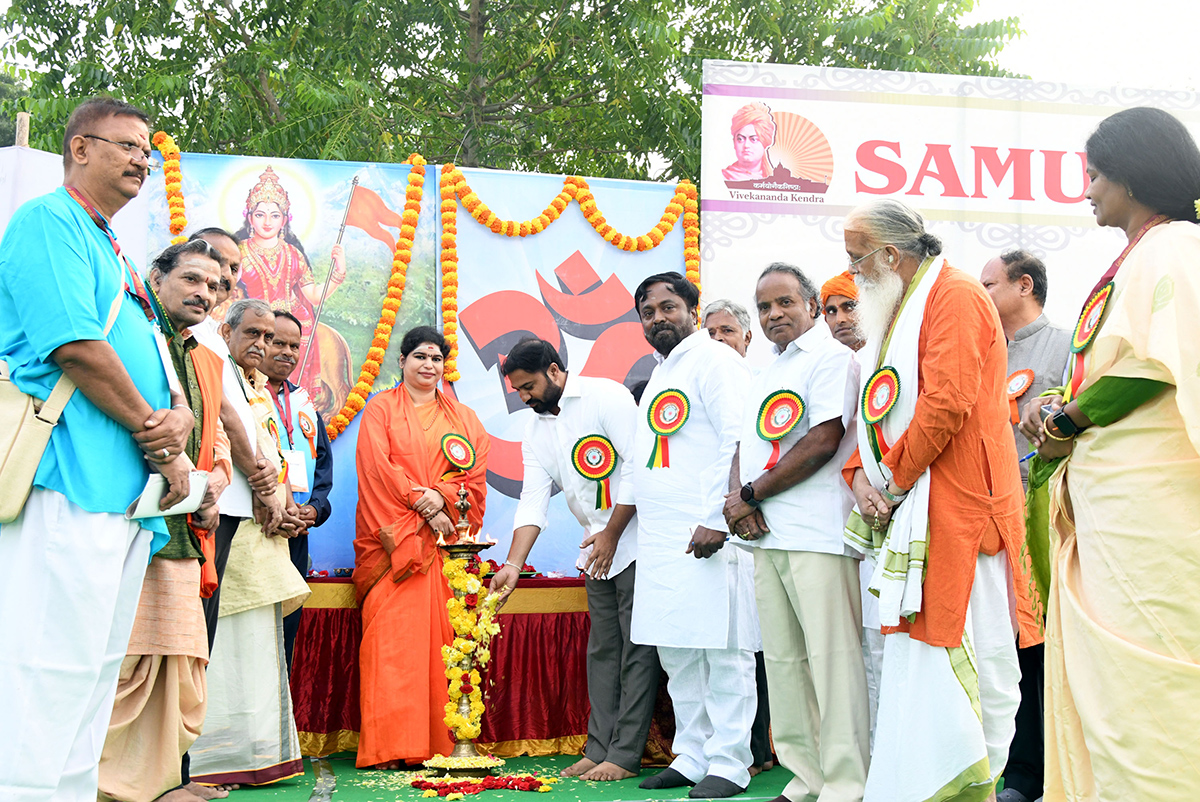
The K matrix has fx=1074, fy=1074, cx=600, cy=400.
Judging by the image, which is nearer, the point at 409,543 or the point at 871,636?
the point at 871,636

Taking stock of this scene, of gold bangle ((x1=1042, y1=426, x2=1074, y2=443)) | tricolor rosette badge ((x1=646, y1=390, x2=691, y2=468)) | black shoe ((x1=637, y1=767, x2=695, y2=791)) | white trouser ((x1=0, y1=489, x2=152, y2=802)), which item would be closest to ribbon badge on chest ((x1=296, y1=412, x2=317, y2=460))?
tricolor rosette badge ((x1=646, y1=390, x2=691, y2=468))

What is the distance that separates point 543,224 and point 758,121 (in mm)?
1438

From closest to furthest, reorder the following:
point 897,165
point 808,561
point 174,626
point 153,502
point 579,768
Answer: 1. point 153,502
2. point 174,626
3. point 808,561
4. point 579,768
5. point 897,165

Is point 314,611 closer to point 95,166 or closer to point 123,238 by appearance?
point 123,238

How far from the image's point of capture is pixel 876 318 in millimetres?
3447

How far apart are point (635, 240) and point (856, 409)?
3.10 m

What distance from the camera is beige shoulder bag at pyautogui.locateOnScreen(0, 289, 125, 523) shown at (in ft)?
8.15

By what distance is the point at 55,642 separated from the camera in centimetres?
249

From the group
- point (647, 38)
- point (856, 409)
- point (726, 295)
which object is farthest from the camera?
point (647, 38)

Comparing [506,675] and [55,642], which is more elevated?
[55,642]

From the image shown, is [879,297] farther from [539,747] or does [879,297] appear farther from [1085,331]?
[539,747]

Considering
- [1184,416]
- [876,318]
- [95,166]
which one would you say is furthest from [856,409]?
[95,166]

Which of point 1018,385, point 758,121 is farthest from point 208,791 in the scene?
point 758,121

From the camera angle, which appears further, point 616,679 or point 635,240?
point 635,240
